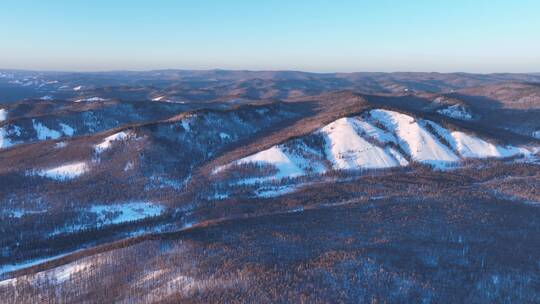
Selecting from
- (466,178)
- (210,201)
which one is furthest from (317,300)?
(466,178)

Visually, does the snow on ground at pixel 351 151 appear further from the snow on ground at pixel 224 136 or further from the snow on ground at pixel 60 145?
the snow on ground at pixel 60 145

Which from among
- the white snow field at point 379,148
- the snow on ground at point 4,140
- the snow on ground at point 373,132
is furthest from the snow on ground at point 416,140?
the snow on ground at point 4,140

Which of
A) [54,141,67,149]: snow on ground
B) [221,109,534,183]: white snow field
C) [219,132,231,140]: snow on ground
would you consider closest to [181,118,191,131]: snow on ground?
[219,132,231,140]: snow on ground

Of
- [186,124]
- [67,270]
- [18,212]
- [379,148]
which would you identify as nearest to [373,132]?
[379,148]

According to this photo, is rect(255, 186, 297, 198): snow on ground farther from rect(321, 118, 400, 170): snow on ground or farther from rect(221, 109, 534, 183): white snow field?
rect(321, 118, 400, 170): snow on ground

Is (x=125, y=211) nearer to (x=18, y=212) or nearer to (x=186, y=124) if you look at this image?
(x=18, y=212)
